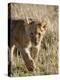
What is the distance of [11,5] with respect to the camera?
2033 mm

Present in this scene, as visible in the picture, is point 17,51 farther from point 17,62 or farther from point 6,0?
point 6,0

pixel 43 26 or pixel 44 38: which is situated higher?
pixel 43 26

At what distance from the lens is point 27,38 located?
2066mm

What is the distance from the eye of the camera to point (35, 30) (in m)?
2.09

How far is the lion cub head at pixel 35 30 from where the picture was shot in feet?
6.82

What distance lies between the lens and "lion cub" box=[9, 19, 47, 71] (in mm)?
2037

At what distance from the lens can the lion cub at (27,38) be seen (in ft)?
6.68

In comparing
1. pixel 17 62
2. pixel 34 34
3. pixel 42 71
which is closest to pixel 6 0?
pixel 34 34

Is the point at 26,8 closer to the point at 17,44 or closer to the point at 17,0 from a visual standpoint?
the point at 17,0

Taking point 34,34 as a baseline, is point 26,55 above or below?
below

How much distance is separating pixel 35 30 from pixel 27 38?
99 millimetres

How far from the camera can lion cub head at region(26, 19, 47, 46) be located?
2.08 metres

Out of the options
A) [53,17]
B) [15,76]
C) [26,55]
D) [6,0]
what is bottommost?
[15,76]

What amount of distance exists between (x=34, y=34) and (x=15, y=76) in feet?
1.25
